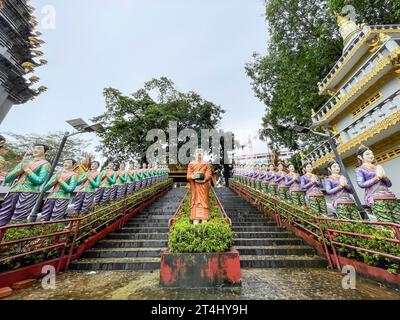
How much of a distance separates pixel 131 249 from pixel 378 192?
6597mm

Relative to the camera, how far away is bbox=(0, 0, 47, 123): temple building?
48.9 feet

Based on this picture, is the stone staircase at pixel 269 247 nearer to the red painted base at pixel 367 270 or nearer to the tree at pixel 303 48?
the red painted base at pixel 367 270

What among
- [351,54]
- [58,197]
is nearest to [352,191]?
[58,197]

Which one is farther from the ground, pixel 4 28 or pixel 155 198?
pixel 4 28

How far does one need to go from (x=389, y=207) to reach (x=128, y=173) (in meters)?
10.7

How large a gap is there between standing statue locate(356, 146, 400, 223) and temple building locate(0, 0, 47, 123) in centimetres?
2089

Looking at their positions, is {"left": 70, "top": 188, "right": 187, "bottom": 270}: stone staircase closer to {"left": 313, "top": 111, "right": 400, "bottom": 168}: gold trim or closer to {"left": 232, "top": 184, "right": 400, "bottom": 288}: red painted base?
{"left": 232, "top": 184, "right": 400, "bottom": 288}: red painted base

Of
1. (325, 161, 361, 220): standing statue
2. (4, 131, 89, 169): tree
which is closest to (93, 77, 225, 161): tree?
(4, 131, 89, 169): tree

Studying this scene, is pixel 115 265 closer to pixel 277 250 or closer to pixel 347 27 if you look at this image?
pixel 277 250

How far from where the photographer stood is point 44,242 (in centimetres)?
441

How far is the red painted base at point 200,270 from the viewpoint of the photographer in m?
3.68
